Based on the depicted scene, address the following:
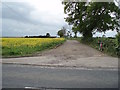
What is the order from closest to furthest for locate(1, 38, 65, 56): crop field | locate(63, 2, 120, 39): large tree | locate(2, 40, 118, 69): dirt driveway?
locate(2, 40, 118, 69): dirt driveway, locate(1, 38, 65, 56): crop field, locate(63, 2, 120, 39): large tree

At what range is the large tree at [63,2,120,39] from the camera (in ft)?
119

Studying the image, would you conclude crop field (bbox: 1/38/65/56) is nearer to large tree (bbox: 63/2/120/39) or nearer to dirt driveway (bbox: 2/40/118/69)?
dirt driveway (bbox: 2/40/118/69)

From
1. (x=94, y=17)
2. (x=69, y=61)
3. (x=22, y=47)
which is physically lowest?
(x=69, y=61)

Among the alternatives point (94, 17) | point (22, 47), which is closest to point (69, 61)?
point (22, 47)

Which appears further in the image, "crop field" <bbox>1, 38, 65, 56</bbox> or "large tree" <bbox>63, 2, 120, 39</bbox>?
"large tree" <bbox>63, 2, 120, 39</bbox>

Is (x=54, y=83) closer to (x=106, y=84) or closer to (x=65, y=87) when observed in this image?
(x=65, y=87)

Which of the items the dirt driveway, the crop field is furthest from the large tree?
the dirt driveway

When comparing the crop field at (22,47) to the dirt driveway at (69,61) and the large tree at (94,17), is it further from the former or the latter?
the large tree at (94,17)

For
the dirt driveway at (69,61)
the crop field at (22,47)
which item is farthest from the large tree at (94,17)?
the dirt driveway at (69,61)

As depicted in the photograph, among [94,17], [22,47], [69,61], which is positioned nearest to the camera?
[69,61]

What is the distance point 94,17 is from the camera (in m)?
36.8

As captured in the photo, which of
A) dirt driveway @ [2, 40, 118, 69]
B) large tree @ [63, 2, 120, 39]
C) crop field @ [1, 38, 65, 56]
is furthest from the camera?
large tree @ [63, 2, 120, 39]

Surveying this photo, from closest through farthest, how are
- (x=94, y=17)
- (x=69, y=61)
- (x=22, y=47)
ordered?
1. (x=69, y=61)
2. (x=22, y=47)
3. (x=94, y=17)

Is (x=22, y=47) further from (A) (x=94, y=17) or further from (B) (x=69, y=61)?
(A) (x=94, y=17)
